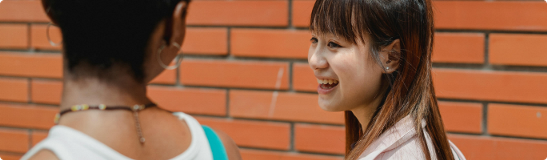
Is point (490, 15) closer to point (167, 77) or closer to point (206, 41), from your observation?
point (206, 41)

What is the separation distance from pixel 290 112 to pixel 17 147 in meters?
1.86

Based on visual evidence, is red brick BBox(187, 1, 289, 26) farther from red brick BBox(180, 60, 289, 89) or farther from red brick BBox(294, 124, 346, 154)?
red brick BBox(294, 124, 346, 154)

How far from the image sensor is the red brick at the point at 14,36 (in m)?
2.87

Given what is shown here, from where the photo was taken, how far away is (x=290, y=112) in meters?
2.52

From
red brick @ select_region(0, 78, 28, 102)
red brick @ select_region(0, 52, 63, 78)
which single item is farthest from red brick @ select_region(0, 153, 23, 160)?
red brick @ select_region(0, 52, 63, 78)

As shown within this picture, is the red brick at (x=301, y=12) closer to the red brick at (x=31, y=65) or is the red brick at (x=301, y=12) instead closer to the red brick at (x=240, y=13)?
the red brick at (x=240, y=13)

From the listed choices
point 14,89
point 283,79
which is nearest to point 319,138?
point 283,79

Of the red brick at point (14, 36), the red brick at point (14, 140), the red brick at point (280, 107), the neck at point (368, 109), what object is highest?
the red brick at point (14, 36)

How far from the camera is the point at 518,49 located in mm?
2178

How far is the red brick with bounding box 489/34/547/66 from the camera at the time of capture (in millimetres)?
2152

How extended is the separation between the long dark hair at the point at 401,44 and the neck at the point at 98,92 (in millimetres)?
821

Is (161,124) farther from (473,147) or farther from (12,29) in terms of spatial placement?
(12,29)

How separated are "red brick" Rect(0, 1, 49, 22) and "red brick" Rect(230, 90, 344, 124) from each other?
4.40 feet

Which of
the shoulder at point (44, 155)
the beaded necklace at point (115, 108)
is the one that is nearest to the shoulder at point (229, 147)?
the beaded necklace at point (115, 108)
